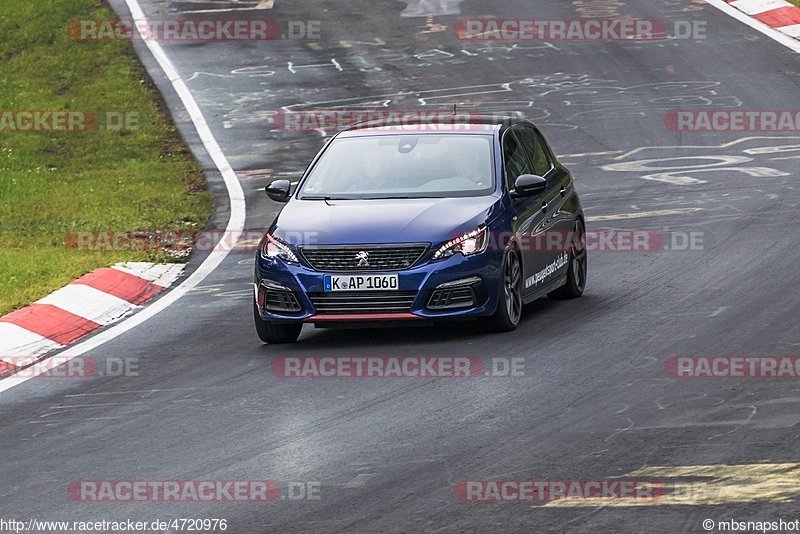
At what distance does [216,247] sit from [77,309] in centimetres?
361

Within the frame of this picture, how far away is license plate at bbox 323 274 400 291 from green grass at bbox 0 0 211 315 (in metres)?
3.64

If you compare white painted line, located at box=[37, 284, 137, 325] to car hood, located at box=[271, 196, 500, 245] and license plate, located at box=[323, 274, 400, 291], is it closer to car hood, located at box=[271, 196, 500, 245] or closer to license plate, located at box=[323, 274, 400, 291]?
car hood, located at box=[271, 196, 500, 245]

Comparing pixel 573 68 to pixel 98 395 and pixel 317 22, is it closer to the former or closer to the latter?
pixel 317 22

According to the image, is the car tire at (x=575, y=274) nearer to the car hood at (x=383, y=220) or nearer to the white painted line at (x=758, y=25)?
the car hood at (x=383, y=220)

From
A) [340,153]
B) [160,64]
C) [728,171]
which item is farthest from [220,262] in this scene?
[160,64]

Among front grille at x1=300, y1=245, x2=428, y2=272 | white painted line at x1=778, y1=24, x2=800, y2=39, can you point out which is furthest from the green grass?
white painted line at x1=778, y1=24, x2=800, y2=39

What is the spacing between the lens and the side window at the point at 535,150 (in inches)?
566

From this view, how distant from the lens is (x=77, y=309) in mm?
14438

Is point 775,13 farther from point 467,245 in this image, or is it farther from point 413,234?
point 413,234

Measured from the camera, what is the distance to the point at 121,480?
8.63m

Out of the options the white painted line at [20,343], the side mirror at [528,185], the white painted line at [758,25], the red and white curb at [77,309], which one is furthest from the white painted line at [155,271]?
the white painted line at [758,25]

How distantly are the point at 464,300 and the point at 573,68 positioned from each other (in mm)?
18484

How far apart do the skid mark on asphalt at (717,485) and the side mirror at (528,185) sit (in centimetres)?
502

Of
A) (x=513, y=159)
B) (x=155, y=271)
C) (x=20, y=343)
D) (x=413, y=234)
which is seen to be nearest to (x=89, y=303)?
(x=20, y=343)
